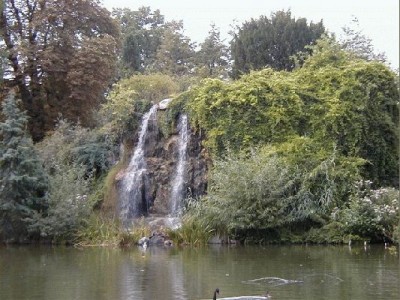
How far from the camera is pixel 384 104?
25.4 m

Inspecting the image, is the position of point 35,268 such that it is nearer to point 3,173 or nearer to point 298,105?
point 3,173

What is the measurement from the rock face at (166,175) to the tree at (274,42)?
45.7 feet

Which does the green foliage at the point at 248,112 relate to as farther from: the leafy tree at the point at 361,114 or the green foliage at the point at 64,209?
the green foliage at the point at 64,209

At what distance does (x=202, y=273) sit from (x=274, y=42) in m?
26.8

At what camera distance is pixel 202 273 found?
15.5 meters

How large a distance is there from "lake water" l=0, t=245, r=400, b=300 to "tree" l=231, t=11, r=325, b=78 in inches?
801

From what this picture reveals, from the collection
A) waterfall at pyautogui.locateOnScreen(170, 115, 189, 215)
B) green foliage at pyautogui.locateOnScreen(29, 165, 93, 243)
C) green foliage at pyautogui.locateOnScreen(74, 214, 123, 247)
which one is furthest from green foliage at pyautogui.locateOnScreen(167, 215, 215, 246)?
green foliage at pyautogui.locateOnScreen(29, 165, 93, 243)

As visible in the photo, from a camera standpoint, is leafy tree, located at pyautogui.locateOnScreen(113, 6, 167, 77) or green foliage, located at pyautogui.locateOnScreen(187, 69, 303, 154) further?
leafy tree, located at pyautogui.locateOnScreen(113, 6, 167, 77)

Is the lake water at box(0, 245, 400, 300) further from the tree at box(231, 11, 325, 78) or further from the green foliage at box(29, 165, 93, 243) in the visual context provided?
the tree at box(231, 11, 325, 78)

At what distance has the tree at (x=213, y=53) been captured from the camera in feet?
156

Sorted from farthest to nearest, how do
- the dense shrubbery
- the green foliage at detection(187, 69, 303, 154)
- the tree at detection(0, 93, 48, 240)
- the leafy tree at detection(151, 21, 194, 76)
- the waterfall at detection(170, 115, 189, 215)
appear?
the leafy tree at detection(151, 21, 194, 76) < the waterfall at detection(170, 115, 189, 215) < the green foliage at detection(187, 69, 303, 154) < the tree at detection(0, 93, 48, 240) < the dense shrubbery

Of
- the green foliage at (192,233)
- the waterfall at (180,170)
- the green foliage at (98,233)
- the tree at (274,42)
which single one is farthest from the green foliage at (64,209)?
the tree at (274,42)

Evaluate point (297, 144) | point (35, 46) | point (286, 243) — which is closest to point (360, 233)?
point (286, 243)

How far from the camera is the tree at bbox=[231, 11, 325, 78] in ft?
132
